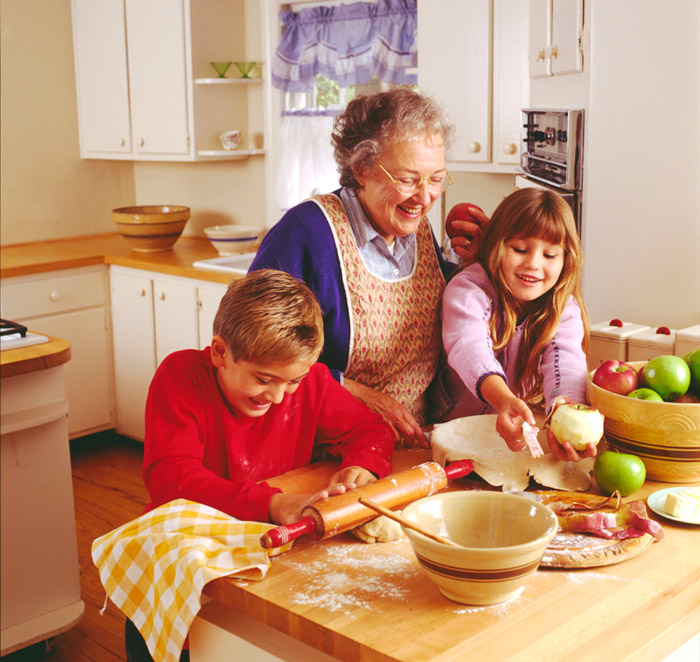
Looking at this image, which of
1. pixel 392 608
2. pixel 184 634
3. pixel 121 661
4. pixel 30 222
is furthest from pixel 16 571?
pixel 30 222

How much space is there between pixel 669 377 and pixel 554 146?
110 cm

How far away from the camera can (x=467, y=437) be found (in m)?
1.44

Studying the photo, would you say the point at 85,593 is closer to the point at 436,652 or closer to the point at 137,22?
the point at 436,652

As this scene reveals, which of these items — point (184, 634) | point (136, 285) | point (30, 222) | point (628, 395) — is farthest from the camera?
point (30, 222)

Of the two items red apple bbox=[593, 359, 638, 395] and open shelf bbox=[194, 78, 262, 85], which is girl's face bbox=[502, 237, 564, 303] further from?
open shelf bbox=[194, 78, 262, 85]

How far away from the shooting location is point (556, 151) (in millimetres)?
2254

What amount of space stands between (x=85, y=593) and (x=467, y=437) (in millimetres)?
1787

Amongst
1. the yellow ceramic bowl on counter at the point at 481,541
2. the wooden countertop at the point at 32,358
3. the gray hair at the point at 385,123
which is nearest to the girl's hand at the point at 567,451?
the yellow ceramic bowl on counter at the point at 481,541

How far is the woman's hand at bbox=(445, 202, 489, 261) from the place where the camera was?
175 cm

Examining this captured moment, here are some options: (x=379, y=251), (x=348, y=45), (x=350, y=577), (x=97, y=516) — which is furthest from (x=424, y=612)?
(x=348, y=45)

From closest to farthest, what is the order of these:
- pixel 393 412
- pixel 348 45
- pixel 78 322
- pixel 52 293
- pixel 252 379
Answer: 1. pixel 252 379
2. pixel 393 412
3. pixel 348 45
4. pixel 52 293
5. pixel 78 322

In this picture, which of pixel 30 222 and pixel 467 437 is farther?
pixel 30 222

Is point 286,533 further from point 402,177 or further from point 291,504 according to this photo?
point 402,177

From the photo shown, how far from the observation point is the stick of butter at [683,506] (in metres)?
1.21
